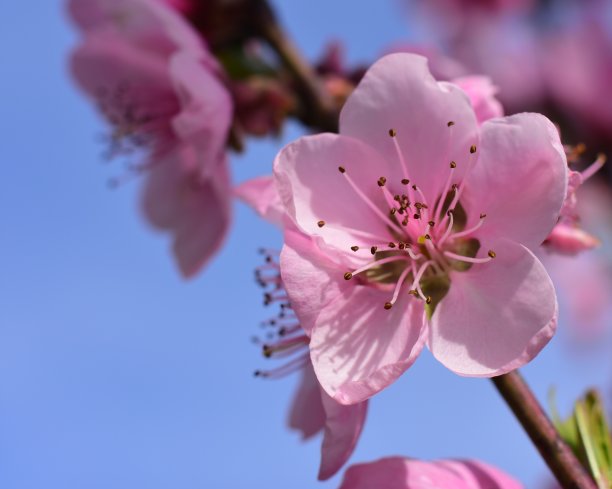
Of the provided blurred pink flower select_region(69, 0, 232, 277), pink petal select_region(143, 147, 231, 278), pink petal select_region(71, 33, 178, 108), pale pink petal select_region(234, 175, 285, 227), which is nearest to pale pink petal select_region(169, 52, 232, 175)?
blurred pink flower select_region(69, 0, 232, 277)

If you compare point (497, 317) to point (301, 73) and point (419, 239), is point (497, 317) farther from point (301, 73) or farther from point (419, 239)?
point (301, 73)

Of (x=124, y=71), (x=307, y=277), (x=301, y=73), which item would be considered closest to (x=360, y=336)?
(x=307, y=277)

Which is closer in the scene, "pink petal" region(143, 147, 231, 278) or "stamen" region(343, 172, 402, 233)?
"stamen" region(343, 172, 402, 233)

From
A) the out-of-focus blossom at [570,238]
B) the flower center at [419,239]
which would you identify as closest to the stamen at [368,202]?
the flower center at [419,239]

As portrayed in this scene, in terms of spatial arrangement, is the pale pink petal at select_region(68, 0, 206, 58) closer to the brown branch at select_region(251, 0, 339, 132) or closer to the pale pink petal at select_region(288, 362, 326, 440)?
the brown branch at select_region(251, 0, 339, 132)

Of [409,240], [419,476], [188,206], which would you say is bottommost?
[188,206]

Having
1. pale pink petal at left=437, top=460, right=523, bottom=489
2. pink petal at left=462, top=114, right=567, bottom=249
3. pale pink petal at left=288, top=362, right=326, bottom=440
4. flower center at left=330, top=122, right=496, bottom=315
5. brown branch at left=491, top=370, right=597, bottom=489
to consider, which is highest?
pink petal at left=462, top=114, right=567, bottom=249
